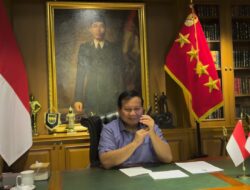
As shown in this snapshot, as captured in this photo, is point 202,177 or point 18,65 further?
point 18,65

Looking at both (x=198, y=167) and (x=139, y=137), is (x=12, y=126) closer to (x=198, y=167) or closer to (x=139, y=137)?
(x=139, y=137)

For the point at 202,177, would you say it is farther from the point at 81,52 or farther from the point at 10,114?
the point at 81,52

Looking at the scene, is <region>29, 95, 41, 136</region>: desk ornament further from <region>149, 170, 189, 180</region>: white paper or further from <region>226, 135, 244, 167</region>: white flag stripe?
<region>226, 135, 244, 167</region>: white flag stripe

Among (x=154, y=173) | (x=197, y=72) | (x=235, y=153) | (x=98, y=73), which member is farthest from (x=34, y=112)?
(x=235, y=153)

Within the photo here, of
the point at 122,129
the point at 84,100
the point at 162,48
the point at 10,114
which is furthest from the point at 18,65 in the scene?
the point at 162,48

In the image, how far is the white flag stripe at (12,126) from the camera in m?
2.77

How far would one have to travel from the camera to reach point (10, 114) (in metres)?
2.84

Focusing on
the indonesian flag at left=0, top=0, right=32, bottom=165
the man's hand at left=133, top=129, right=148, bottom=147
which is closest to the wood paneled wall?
the indonesian flag at left=0, top=0, right=32, bottom=165

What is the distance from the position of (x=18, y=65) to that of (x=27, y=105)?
14.6 inches

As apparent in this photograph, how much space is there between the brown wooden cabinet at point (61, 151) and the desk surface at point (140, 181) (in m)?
1.29

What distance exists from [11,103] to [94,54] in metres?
1.21

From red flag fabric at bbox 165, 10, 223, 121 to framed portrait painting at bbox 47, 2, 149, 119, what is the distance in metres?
0.46

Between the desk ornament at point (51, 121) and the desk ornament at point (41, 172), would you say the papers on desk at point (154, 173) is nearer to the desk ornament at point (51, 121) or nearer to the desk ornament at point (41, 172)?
the desk ornament at point (41, 172)

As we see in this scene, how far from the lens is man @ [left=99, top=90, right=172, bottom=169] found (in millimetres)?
2160
